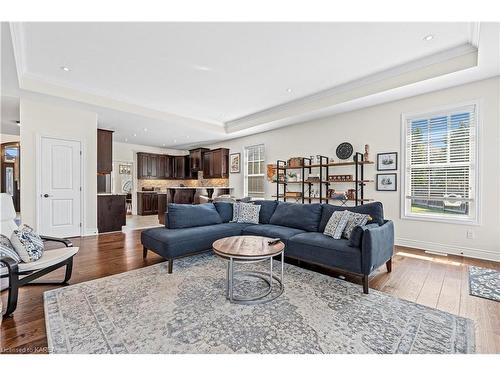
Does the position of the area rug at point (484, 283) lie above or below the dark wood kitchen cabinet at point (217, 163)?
below

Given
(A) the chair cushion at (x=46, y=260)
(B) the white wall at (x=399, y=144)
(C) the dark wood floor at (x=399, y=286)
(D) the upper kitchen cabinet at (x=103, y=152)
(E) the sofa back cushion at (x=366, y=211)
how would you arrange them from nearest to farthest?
(C) the dark wood floor at (x=399, y=286)
(A) the chair cushion at (x=46, y=260)
(E) the sofa back cushion at (x=366, y=211)
(B) the white wall at (x=399, y=144)
(D) the upper kitchen cabinet at (x=103, y=152)

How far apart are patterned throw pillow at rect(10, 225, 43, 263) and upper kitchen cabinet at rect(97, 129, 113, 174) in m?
3.97

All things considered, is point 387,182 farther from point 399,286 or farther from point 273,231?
point 273,231

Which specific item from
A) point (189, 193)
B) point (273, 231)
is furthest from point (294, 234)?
point (189, 193)

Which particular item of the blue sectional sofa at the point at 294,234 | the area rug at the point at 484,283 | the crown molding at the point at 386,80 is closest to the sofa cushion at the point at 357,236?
the blue sectional sofa at the point at 294,234

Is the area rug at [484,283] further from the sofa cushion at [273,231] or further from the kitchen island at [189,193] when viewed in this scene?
the kitchen island at [189,193]

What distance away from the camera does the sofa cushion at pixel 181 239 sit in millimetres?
3104

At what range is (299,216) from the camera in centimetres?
379

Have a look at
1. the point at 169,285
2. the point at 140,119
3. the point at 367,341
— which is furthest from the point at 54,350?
the point at 140,119

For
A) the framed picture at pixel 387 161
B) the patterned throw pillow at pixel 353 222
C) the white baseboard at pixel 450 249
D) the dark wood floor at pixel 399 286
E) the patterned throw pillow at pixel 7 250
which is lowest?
the dark wood floor at pixel 399 286

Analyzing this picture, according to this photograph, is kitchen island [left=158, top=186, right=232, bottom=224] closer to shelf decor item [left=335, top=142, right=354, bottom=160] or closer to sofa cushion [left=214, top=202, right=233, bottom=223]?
sofa cushion [left=214, top=202, right=233, bottom=223]

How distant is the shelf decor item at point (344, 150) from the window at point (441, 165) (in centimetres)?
101

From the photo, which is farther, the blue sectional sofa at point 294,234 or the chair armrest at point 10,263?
the blue sectional sofa at point 294,234
